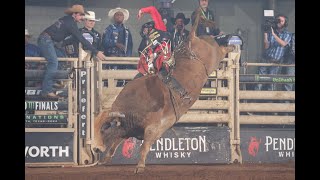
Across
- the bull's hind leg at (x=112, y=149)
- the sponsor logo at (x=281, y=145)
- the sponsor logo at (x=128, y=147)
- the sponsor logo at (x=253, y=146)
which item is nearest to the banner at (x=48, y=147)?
the bull's hind leg at (x=112, y=149)

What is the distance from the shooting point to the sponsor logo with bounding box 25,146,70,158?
1398 centimetres

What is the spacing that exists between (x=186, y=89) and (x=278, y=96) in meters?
1.91

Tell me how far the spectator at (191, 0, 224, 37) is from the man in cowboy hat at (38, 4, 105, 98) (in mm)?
1917

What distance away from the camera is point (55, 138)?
551 inches

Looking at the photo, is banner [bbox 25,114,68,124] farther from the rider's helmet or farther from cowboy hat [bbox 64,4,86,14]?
the rider's helmet

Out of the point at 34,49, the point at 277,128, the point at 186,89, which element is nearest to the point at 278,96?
the point at 277,128

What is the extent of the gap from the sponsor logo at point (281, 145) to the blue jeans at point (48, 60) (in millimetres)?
4356

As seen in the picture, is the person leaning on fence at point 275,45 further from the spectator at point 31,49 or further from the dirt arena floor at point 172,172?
the spectator at point 31,49

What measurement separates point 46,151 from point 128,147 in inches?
59.7

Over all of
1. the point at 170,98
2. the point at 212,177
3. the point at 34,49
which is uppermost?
the point at 34,49

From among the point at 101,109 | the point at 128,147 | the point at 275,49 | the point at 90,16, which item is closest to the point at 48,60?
the point at 90,16

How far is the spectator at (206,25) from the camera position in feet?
47.9
